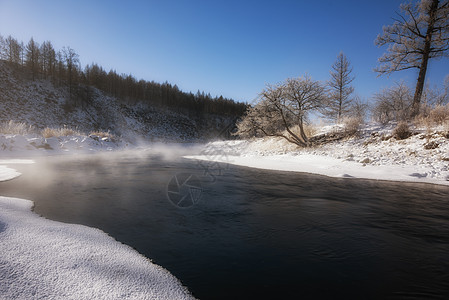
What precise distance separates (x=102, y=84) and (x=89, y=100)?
1256 centimetres

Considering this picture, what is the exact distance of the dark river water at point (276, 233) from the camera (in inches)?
85.7

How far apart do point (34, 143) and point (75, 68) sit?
51.2m

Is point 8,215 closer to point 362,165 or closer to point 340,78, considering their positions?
point 362,165

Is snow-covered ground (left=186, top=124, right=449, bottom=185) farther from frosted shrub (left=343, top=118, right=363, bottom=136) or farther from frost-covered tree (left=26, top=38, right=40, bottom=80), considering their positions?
frost-covered tree (left=26, top=38, right=40, bottom=80)

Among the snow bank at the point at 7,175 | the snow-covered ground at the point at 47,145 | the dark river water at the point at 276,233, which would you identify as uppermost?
the snow-covered ground at the point at 47,145

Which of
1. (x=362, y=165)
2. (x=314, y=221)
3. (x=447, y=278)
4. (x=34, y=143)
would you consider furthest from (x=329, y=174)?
(x=34, y=143)

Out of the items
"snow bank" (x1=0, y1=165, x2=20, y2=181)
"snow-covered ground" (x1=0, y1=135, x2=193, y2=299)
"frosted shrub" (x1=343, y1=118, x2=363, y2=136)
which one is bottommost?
"snow-covered ground" (x1=0, y1=135, x2=193, y2=299)

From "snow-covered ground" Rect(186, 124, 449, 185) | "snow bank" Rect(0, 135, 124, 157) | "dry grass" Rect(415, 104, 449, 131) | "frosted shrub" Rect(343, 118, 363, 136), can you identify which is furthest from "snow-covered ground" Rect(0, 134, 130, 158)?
"dry grass" Rect(415, 104, 449, 131)

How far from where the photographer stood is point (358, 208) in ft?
15.6

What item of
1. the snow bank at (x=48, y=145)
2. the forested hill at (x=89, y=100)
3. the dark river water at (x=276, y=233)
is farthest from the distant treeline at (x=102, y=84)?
the dark river water at (x=276, y=233)

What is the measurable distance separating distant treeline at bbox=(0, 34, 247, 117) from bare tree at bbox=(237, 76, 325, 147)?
45.7m

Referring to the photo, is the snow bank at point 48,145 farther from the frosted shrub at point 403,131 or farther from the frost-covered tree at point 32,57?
the frost-covered tree at point 32,57

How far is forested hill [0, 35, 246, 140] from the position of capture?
38.3 meters

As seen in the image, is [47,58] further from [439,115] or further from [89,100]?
[439,115]
